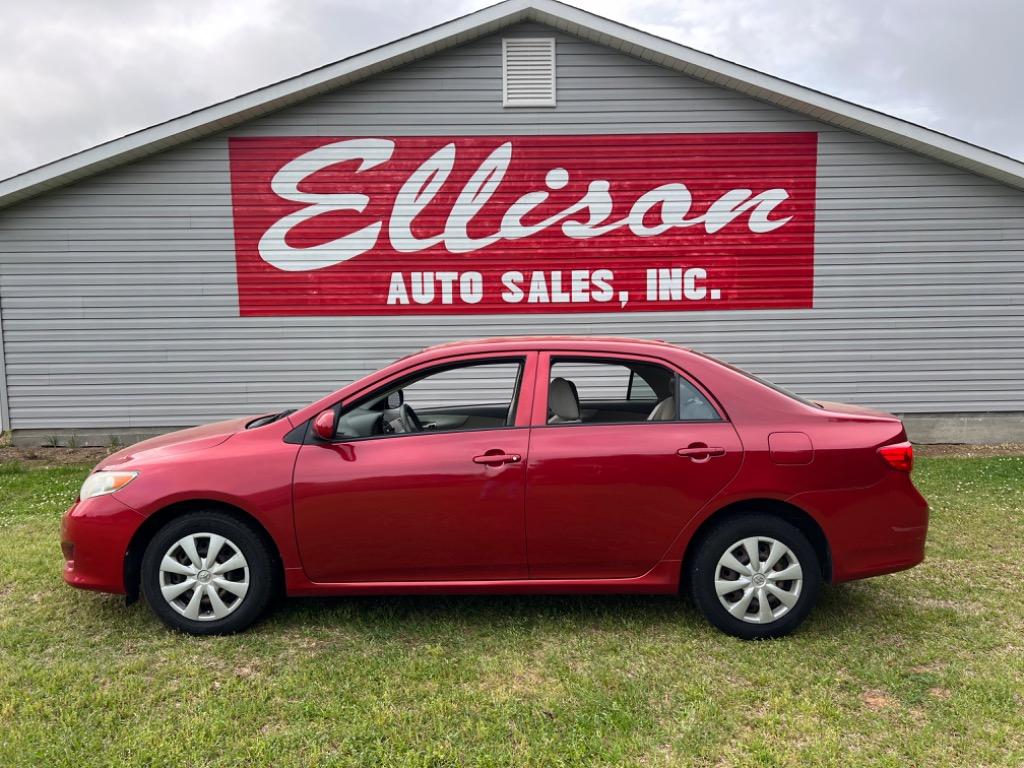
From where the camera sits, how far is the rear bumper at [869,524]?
3568mm

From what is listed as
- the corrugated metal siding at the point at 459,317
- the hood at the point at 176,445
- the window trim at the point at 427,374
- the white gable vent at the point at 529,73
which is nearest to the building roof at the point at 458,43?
the corrugated metal siding at the point at 459,317

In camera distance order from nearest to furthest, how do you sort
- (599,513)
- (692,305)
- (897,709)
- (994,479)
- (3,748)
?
(3,748), (897,709), (599,513), (994,479), (692,305)

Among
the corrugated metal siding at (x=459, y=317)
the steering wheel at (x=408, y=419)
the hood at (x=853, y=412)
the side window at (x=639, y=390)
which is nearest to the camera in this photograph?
the hood at (x=853, y=412)

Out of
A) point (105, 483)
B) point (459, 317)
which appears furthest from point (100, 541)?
point (459, 317)

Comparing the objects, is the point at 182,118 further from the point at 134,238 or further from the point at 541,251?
the point at 541,251

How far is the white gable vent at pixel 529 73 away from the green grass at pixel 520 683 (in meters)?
6.74

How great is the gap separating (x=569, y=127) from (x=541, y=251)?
1.58 meters

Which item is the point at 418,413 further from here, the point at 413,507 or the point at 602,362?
the point at 602,362

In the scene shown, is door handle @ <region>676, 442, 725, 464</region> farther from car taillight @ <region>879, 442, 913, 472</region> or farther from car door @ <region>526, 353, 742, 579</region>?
car taillight @ <region>879, 442, 913, 472</region>

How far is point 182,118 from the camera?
8508mm

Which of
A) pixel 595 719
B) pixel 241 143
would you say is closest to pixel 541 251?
pixel 241 143

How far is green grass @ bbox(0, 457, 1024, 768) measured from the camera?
2711mm

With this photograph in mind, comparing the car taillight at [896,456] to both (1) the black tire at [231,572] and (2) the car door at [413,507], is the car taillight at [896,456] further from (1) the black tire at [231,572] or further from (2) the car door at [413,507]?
(1) the black tire at [231,572]

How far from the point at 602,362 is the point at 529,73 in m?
6.31
